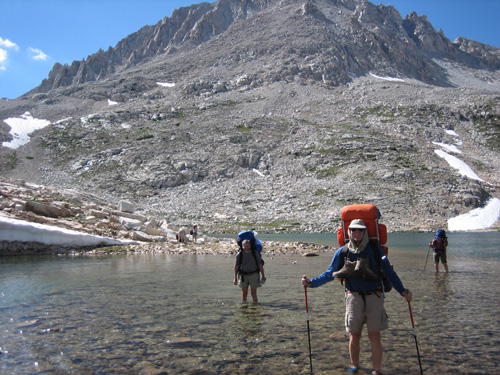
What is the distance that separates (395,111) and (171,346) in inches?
4697

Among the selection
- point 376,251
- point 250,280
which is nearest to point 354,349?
point 376,251

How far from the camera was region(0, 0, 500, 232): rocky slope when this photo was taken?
71438 mm

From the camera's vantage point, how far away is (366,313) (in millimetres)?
5484

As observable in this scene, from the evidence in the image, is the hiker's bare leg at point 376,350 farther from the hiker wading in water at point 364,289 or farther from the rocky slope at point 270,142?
the rocky slope at point 270,142

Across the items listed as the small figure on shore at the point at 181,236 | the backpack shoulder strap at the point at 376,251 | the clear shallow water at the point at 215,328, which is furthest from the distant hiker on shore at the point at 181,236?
the backpack shoulder strap at the point at 376,251

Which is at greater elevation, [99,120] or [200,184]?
[99,120]

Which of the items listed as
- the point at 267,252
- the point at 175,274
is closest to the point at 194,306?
the point at 175,274

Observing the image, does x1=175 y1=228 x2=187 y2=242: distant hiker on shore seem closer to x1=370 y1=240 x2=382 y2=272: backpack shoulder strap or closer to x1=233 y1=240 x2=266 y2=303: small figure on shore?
x1=233 y1=240 x2=266 y2=303: small figure on shore

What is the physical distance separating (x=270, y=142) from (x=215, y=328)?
91699 mm

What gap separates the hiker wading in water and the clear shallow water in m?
0.55

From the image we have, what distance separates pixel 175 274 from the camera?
52.4 ft

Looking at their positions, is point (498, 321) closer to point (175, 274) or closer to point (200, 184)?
point (175, 274)

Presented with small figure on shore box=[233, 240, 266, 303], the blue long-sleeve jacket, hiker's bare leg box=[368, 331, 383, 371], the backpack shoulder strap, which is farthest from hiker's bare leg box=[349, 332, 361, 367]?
small figure on shore box=[233, 240, 266, 303]

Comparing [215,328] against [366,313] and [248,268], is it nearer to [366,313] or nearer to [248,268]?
[248,268]
